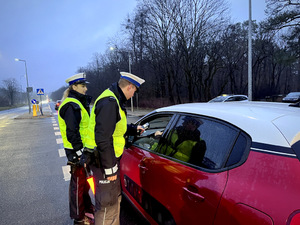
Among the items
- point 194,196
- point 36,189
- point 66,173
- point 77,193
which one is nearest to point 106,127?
point 194,196

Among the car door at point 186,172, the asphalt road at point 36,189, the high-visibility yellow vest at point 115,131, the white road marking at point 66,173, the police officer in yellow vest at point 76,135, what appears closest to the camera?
the car door at point 186,172

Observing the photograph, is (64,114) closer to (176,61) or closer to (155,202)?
(155,202)

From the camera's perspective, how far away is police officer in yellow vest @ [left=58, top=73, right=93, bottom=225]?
2508 millimetres

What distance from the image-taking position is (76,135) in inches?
99.8

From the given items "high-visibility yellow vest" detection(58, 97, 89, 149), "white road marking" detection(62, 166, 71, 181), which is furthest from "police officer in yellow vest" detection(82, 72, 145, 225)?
"white road marking" detection(62, 166, 71, 181)

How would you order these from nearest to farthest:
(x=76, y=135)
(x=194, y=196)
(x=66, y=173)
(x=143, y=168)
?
(x=194, y=196)
(x=143, y=168)
(x=76, y=135)
(x=66, y=173)

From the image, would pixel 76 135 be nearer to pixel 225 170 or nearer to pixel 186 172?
pixel 186 172

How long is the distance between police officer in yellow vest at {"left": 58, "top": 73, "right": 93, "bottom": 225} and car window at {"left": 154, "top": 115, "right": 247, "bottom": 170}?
44.8 inches

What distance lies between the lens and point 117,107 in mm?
1923

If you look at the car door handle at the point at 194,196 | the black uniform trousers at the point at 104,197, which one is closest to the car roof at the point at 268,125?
the car door handle at the point at 194,196

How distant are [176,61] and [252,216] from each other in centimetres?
2349

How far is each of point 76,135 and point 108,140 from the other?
0.91 metres

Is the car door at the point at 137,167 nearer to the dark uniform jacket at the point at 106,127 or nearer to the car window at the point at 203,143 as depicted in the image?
the car window at the point at 203,143

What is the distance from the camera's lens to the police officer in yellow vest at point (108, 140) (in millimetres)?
1836
